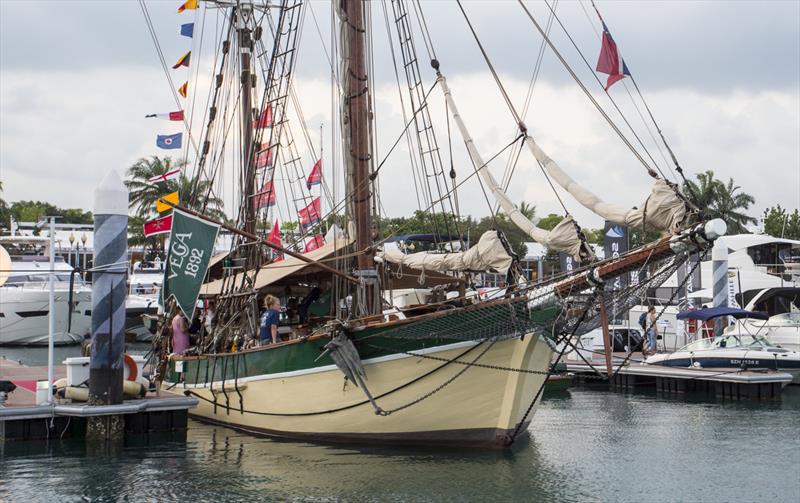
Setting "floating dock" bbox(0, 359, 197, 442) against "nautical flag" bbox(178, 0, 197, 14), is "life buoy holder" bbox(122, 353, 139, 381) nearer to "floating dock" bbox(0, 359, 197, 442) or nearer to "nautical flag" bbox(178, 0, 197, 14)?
"floating dock" bbox(0, 359, 197, 442)

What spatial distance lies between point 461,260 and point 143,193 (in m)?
58.1

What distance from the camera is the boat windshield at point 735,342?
34.4 metres

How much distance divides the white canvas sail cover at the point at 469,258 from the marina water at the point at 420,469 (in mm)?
3602

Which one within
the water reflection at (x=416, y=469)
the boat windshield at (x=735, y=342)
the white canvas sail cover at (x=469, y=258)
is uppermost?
the white canvas sail cover at (x=469, y=258)

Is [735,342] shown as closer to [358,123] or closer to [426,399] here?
[358,123]

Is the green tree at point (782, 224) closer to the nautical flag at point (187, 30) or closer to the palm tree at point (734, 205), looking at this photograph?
the palm tree at point (734, 205)

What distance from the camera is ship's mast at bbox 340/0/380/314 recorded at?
70.8 ft

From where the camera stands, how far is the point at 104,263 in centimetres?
1933

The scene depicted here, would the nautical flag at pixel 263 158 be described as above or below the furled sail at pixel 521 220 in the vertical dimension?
above

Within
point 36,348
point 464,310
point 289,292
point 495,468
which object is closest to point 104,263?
point 289,292

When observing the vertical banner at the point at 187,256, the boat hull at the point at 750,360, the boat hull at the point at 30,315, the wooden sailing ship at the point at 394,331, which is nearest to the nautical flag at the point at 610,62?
the wooden sailing ship at the point at 394,331

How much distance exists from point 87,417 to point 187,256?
3743mm

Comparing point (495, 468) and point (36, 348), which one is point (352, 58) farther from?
point (36, 348)

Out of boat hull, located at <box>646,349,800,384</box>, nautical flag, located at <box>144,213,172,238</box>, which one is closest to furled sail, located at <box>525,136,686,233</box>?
nautical flag, located at <box>144,213,172,238</box>
